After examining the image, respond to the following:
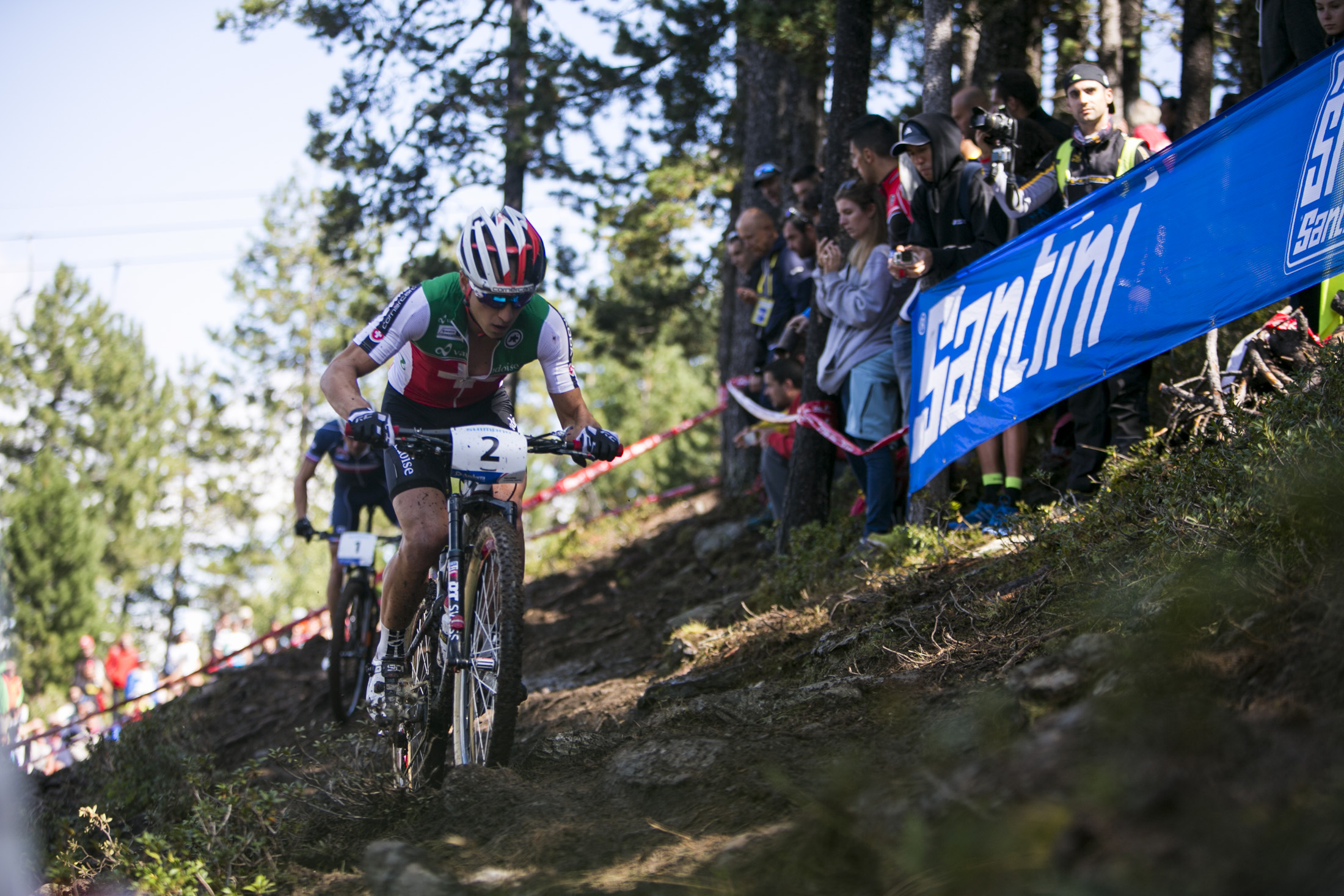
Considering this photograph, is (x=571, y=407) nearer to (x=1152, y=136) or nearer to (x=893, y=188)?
(x=893, y=188)

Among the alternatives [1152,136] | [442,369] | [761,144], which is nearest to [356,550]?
[442,369]

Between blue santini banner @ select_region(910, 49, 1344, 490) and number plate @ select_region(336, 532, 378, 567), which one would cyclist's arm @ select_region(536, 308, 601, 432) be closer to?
blue santini banner @ select_region(910, 49, 1344, 490)

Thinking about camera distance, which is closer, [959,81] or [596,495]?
[959,81]

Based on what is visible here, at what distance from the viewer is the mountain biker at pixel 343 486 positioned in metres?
8.03

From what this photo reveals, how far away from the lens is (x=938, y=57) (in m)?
7.19

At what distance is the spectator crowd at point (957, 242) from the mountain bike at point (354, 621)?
351cm

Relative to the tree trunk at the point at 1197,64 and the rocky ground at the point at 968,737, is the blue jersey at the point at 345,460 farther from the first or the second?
the tree trunk at the point at 1197,64

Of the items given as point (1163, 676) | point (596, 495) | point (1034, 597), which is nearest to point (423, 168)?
point (1034, 597)

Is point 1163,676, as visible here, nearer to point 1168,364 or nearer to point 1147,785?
point 1147,785

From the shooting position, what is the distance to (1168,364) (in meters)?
6.89

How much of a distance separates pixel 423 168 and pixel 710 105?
4101 millimetres

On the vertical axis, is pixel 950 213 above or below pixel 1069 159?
below

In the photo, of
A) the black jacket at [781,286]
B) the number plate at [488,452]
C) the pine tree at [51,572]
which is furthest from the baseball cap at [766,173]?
the pine tree at [51,572]

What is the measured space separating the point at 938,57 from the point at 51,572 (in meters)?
35.0
